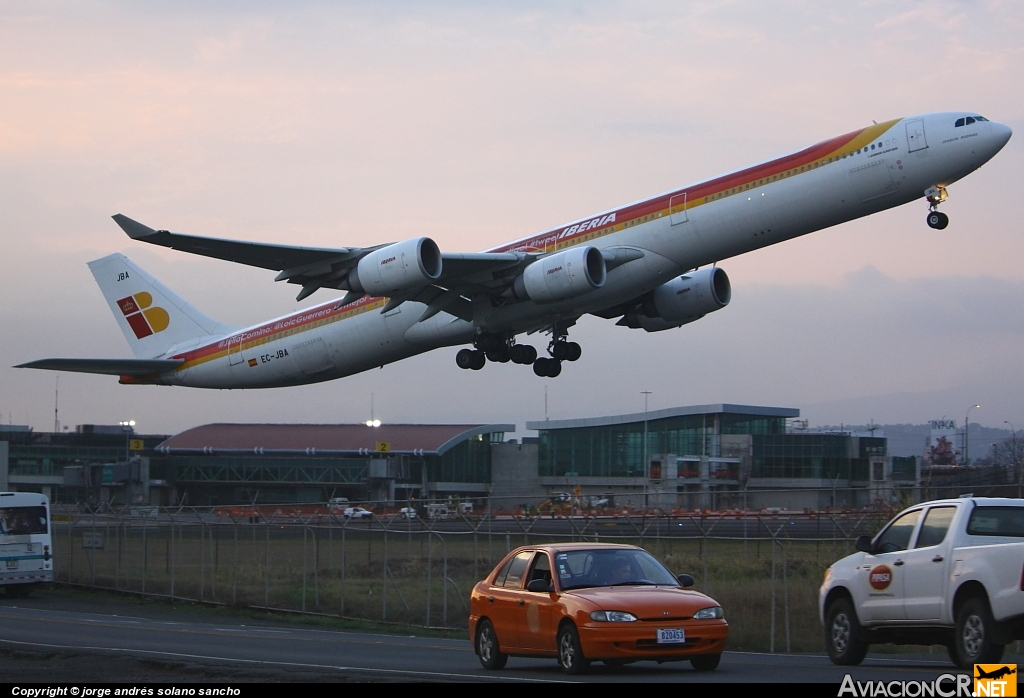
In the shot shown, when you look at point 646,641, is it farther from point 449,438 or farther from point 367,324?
point 449,438

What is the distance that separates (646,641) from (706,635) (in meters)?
0.68

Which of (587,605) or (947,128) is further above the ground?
(947,128)

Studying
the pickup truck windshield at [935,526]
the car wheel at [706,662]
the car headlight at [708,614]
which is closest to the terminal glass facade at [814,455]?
the pickup truck windshield at [935,526]

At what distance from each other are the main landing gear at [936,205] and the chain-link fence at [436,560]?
6813 millimetres

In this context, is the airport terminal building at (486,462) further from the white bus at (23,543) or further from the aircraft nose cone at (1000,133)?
the aircraft nose cone at (1000,133)

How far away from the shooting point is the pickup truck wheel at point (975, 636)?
10.9 meters

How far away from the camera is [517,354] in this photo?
109ft

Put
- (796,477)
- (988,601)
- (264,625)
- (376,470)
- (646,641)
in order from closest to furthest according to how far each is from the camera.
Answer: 1. (988,601)
2. (646,641)
3. (264,625)
4. (796,477)
5. (376,470)

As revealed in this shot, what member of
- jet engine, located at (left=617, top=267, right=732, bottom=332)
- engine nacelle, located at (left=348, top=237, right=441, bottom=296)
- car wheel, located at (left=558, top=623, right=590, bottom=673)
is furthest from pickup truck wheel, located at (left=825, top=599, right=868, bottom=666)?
jet engine, located at (left=617, top=267, right=732, bottom=332)

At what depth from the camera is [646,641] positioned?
39.8 feet

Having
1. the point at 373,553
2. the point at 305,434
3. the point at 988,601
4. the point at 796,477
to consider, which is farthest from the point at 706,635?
the point at 305,434

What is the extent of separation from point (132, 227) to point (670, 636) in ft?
57.9

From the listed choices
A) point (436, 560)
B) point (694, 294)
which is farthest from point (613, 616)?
point (694, 294)

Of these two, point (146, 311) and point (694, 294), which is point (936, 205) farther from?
point (146, 311)
